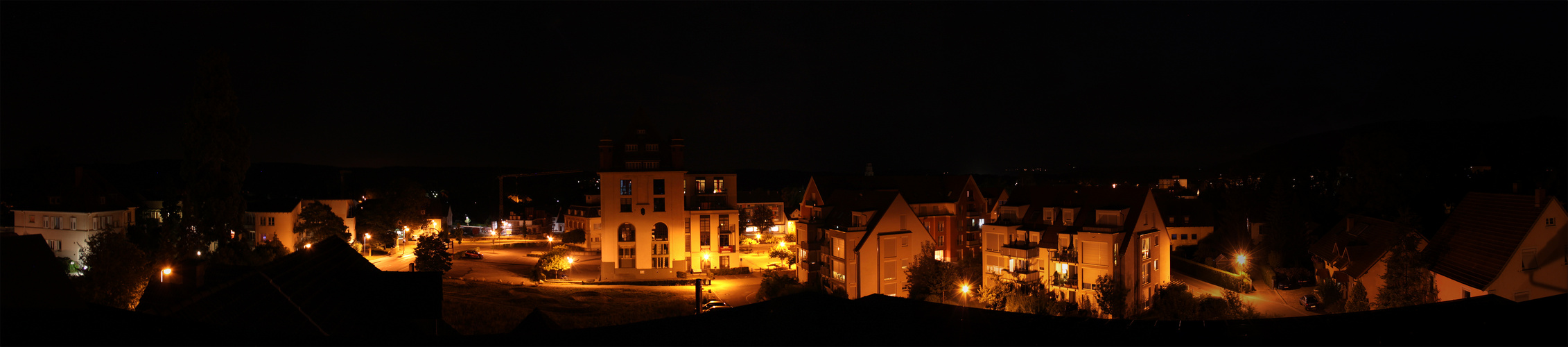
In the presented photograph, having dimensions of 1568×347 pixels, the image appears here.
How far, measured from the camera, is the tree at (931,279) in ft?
82.9

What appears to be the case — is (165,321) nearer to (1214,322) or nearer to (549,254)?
(1214,322)

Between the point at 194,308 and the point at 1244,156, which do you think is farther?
the point at 1244,156

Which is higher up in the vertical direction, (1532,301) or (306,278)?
(1532,301)

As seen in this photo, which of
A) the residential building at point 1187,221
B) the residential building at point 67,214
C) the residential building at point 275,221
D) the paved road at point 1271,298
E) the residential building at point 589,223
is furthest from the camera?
the residential building at point 1187,221

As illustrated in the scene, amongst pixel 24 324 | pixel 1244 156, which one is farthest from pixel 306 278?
pixel 1244 156

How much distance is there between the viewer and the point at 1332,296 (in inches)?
901

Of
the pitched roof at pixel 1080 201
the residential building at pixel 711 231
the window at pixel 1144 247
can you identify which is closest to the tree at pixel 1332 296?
the window at pixel 1144 247

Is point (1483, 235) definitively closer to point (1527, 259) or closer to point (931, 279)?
point (1527, 259)

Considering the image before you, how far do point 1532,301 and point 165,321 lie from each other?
20.7 feet

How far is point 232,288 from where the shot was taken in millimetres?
5367

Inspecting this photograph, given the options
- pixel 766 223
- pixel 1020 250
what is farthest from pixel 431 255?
pixel 766 223

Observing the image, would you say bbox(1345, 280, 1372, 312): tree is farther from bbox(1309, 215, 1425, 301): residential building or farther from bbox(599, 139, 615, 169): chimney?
bbox(599, 139, 615, 169): chimney

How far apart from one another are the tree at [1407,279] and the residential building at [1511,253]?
1.00ft

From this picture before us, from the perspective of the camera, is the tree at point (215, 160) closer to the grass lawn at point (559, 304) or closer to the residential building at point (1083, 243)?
the grass lawn at point (559, 304)
